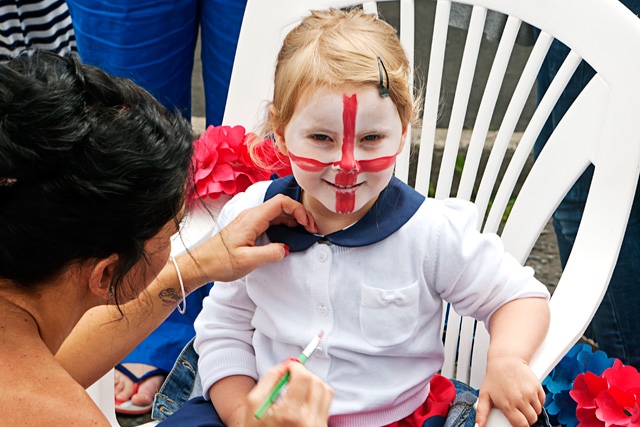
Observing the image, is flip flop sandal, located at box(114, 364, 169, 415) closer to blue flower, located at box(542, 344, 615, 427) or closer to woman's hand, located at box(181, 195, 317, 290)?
woman's hand, located at box(181, 195, 317, 290)

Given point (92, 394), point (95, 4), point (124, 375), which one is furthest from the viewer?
point (124, 375)

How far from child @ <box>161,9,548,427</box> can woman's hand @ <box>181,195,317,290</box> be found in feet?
0.08

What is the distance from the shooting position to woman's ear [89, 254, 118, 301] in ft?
3.45

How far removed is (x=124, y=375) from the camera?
201 centimetres

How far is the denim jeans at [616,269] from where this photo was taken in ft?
5.80

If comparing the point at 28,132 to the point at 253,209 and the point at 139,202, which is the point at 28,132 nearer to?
the point at 139,202

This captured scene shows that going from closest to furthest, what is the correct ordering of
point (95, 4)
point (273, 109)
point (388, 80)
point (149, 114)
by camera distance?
point (149, 114)
point (388, 80)
point (273, 109)
point (95, 4)

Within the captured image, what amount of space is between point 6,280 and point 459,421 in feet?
2.10

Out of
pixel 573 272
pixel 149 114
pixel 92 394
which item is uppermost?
pixel 149 114

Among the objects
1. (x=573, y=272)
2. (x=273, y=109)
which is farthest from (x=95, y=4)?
(x=573, y=272)

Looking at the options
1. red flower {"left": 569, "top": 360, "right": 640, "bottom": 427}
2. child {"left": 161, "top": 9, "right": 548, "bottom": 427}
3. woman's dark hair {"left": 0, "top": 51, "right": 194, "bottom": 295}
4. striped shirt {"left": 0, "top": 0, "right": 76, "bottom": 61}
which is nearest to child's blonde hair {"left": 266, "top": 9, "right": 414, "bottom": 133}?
child {"left": 161, "top": 9, "right": 548, "bottom": 427}

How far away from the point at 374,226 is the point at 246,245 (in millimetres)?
187

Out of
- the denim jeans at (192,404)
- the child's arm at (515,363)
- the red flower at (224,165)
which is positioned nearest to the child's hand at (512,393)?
the child's arm at (515,363)

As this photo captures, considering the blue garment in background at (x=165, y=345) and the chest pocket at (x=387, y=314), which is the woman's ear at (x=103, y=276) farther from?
the blue garment in background at (x=165, y=345)
